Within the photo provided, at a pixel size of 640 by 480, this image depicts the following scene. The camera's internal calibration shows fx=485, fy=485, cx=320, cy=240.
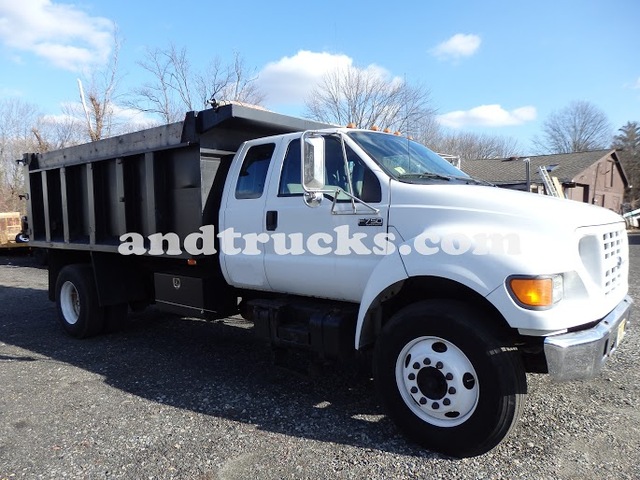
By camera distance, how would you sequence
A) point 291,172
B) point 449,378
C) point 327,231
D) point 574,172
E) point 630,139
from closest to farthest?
1. point 449,378
2. point 327,231
3. point 291,172
4. point 574,172
5. point 630,139

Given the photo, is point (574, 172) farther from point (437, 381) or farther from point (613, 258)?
point (437, 381)

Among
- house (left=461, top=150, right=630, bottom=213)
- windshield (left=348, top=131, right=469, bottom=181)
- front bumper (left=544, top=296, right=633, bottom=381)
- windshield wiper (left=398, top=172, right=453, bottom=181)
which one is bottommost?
front bumper (left=544, top=296, right=633, bottom=381)

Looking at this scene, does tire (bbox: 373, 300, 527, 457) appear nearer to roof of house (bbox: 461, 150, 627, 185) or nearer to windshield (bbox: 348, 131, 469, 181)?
windshield (bbox: 348, 131, 469, 181)

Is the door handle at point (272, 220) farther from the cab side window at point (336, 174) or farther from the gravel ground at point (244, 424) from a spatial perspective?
the gravel ground at point (244, 424)

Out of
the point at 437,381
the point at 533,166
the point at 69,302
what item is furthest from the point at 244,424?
the point at 533,166

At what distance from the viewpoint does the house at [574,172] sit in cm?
3089

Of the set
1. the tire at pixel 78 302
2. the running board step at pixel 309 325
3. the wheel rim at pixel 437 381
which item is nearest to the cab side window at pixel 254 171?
the running board step at pixel 309 325

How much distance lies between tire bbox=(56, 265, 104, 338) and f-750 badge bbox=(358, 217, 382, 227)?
4.39 metres

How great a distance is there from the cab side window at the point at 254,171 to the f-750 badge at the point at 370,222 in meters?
1.19

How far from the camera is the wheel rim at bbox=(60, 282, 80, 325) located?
6832 mm

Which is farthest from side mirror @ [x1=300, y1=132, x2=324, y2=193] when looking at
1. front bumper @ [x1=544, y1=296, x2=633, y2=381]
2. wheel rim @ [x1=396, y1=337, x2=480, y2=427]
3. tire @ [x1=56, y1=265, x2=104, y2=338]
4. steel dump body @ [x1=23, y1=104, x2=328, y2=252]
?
tire @ [x1=56, y1=265, x2=104, y2=338]

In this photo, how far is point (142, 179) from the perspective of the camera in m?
5.64

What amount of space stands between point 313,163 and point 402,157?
882mm

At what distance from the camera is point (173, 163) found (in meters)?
5.30
